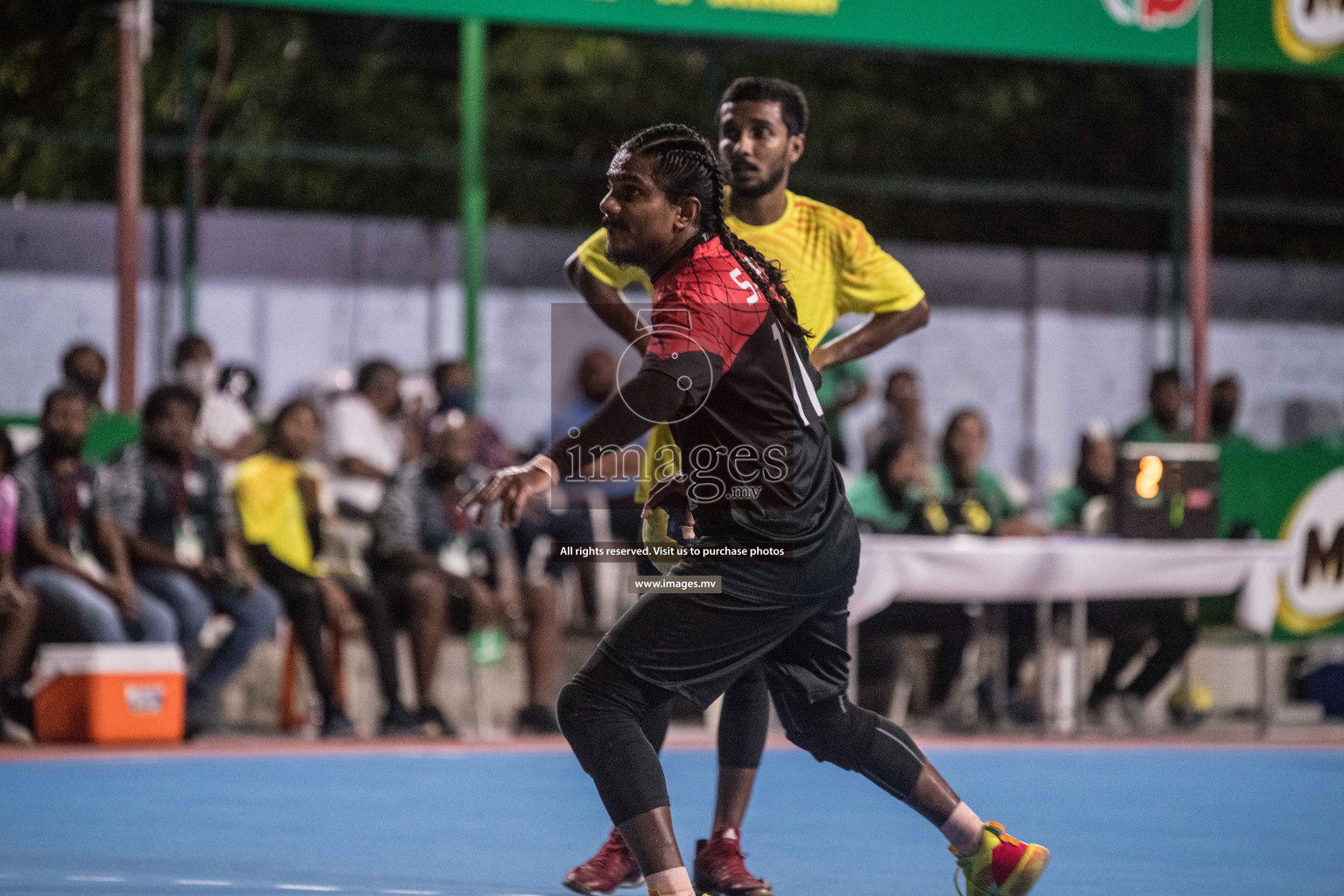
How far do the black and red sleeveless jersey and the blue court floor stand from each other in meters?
1.33

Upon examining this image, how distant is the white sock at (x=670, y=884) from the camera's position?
409 centimetres

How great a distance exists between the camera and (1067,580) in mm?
10125

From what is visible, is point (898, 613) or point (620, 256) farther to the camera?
point (898, 613)

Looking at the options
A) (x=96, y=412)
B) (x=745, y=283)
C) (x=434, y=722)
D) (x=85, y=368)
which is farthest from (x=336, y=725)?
(x=745, y=283)

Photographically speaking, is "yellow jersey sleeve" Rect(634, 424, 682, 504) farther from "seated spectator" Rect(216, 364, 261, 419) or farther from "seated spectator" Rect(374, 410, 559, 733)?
"seated spectator" Rect(216, 364, 261, 419)

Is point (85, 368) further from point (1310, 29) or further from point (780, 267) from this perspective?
point (1310, 29)

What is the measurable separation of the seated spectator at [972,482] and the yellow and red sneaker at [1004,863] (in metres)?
6.08

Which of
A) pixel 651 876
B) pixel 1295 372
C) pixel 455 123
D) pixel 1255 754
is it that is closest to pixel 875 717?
pixel 651 876

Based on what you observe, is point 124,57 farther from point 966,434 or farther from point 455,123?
point 455,123

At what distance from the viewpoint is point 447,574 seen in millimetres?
10109

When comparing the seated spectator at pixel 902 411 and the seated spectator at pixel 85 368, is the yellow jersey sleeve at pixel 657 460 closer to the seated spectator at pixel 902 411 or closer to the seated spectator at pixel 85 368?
the seated spectator at pixel 85 368

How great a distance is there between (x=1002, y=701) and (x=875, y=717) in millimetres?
6303

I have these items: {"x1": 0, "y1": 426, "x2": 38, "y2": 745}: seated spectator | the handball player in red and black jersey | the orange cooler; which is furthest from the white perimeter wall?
the handball player in red and black jersey

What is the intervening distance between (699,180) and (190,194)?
33.8 ft
